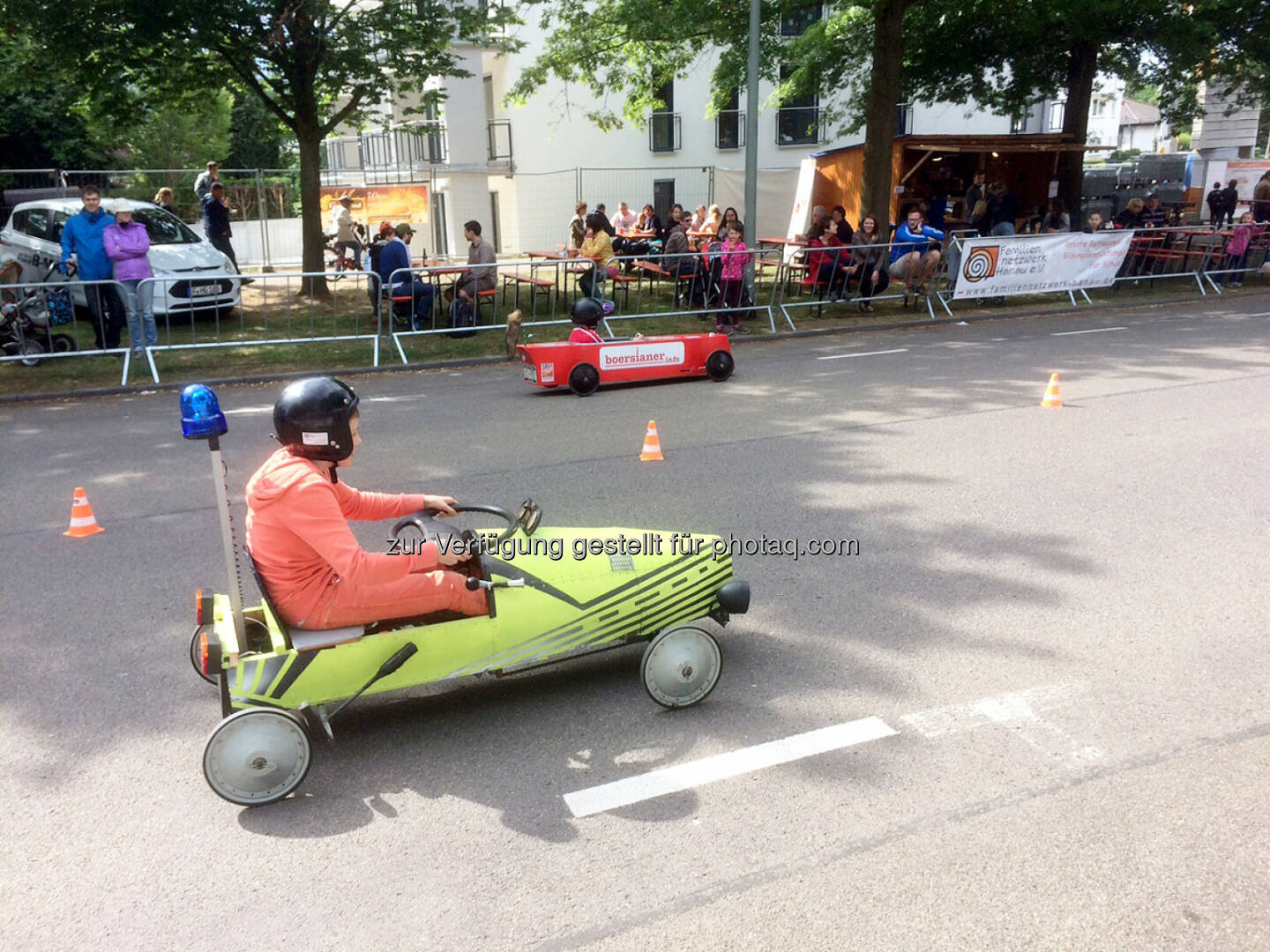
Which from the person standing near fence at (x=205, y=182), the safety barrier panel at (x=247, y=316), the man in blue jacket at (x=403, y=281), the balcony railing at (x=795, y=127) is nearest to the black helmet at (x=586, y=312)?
the safety barrier panel at (x=247, y=316)

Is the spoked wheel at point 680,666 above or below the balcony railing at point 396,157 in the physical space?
below

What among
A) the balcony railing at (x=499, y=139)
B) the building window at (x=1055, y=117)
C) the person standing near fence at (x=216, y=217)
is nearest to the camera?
the person standing near fence at (x=216, y=217)

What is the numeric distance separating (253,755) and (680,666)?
5.63 ft

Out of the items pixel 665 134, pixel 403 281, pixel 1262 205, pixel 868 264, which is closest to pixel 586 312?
pixel 403 281

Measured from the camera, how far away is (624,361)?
11.1 m

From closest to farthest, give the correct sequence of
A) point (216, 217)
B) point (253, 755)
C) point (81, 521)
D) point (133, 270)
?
point (253, 755) → point (81, 521) → point (133, 270) → point (216, 217)

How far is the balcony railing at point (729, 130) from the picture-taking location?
107ft

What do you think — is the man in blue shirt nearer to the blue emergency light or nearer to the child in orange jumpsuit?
the child in orange jumpsuit

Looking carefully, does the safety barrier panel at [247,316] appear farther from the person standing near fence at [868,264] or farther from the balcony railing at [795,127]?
the balcony railing at [795,127]

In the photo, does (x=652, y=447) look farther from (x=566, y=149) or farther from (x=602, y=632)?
(x=566, y=149)

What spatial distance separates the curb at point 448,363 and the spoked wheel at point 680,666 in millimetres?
7339

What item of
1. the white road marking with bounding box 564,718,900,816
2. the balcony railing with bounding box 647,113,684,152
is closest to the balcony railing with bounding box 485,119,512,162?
the balcony railing with bounding box 647,113,684,152

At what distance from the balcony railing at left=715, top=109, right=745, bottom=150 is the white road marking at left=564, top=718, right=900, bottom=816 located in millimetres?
30888

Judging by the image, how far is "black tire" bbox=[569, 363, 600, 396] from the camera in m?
10.9
